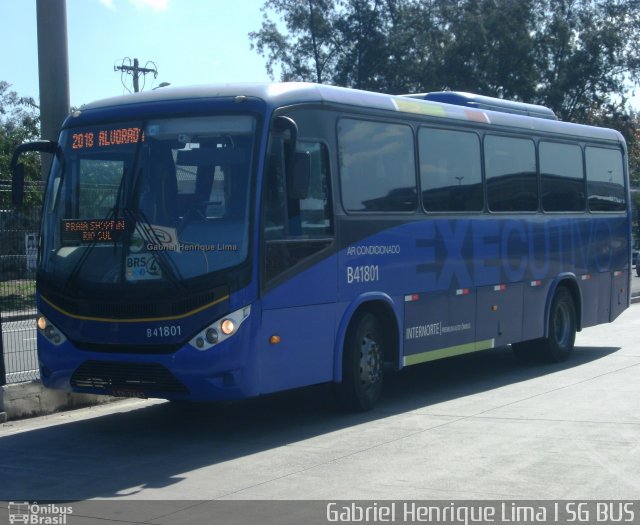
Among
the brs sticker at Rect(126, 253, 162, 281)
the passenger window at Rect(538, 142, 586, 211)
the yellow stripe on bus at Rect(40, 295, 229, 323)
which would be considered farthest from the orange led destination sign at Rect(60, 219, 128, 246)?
the passenger window at Rect(538, 142, 586, 211)

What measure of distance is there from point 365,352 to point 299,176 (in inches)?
93.2

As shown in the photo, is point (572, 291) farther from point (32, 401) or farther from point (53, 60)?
point (32, 401)

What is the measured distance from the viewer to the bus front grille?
9.64 m

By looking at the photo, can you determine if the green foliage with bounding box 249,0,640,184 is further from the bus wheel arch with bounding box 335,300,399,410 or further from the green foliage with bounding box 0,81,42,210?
the bus wheel arch with bounding box 335,300,399,410

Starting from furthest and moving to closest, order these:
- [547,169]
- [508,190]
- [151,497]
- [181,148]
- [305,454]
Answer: [547,169] < [508,190] < [181,148] < [305,454] < [151,497]

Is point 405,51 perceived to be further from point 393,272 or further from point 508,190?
point 393,272

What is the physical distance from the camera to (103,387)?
32.8ft

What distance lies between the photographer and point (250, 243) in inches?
378

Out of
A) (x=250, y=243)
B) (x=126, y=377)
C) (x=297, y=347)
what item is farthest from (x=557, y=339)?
(x=126, y=377)

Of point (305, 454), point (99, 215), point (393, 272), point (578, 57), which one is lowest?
point (305, 454)

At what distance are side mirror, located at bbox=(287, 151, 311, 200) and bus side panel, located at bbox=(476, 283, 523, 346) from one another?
14.4 ft

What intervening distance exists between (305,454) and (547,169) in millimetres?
7771

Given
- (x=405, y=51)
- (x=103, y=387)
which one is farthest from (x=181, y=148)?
(x=405, y=51)

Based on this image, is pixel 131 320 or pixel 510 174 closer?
pixel 131 320
